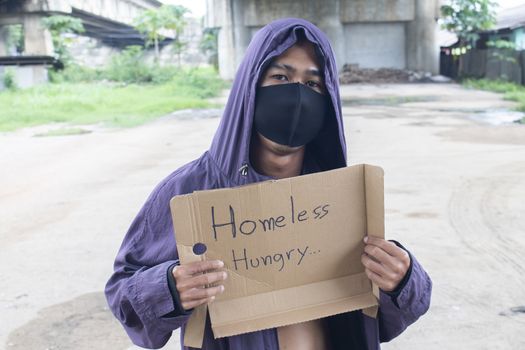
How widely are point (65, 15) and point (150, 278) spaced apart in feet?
94.1

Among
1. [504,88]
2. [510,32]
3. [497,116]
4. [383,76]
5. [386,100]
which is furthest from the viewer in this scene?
[383,76]

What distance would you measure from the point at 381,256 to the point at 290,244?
0.73 ft

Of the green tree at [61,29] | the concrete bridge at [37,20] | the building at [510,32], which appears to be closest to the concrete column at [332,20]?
the building at [510,32]

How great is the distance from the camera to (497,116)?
13453mm

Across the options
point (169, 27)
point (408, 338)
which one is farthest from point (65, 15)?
point (408, 338)

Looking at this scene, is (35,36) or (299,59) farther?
(35,36)

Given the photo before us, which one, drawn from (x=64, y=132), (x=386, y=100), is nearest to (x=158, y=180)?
→ (x=64, y=132)

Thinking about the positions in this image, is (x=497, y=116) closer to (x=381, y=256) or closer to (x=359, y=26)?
(x=381, y=256)

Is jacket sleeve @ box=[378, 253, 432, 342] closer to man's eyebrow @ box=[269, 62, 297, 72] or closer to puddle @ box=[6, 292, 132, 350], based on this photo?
man's eyebrow @ box=[269, 62, 297, 72]

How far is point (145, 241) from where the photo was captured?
1.65 metres

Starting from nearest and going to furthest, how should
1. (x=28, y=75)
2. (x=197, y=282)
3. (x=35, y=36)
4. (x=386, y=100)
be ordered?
(x=197, y=282), (x=386, y=100), (x=28, y=75), (x=35, y=36)

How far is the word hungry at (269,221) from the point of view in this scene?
1.52 m

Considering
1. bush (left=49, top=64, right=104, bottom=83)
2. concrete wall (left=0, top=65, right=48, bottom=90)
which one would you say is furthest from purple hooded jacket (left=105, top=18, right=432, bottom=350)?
bush (left=49, top=64, right=104, bottom=83)

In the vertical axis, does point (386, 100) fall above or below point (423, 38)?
below
